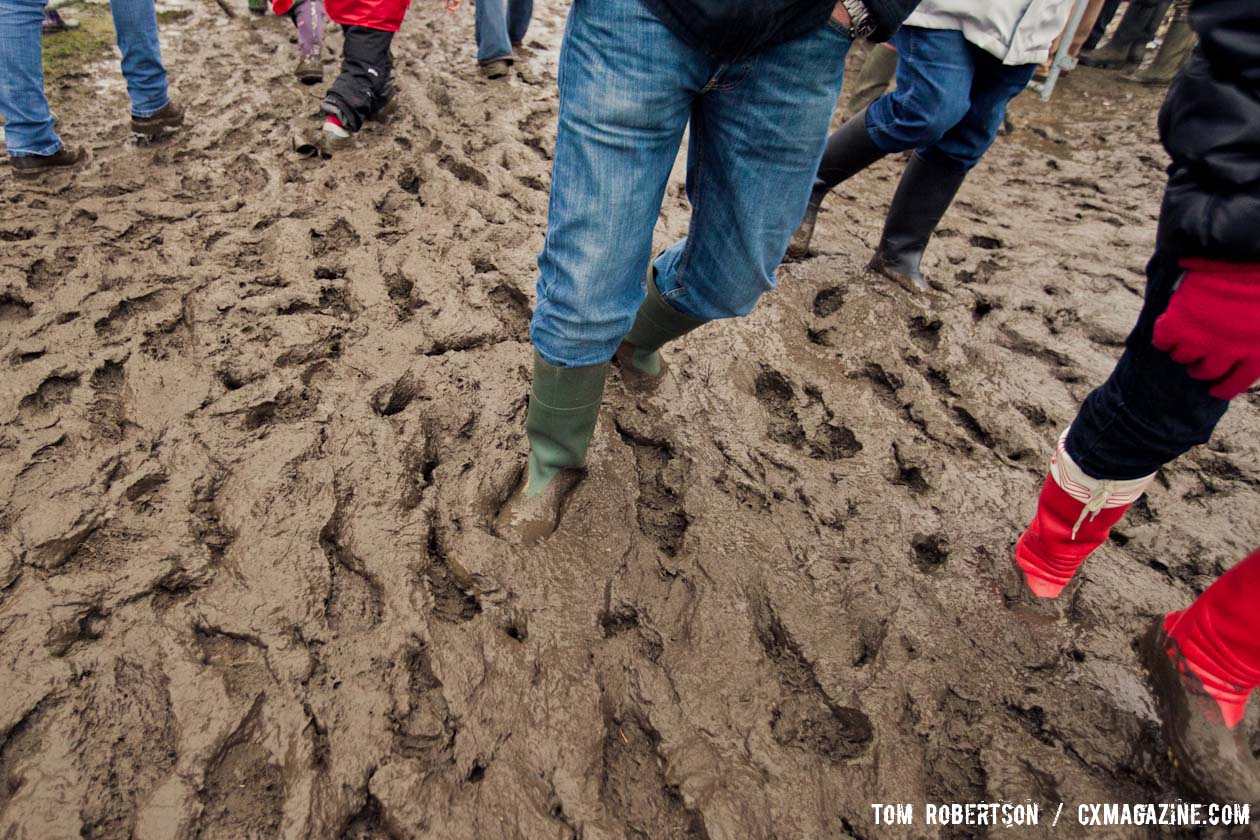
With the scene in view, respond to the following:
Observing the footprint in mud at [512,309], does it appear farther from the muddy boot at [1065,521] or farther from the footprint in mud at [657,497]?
the muddy boot at [1065,521]

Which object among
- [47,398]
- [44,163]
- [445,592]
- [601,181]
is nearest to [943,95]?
[601,181]

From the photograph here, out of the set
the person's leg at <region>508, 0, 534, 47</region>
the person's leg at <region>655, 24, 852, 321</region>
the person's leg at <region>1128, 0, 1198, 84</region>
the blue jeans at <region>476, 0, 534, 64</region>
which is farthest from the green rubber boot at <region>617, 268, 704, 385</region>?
the person's leg at <region>1128, 0, 1198, 84</region>

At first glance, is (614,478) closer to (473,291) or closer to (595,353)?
(595,353)

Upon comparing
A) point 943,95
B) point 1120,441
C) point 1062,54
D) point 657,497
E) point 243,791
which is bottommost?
point 243,791

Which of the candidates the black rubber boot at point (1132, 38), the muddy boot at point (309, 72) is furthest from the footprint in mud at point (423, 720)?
the black rubber boot at point (1132, 38)

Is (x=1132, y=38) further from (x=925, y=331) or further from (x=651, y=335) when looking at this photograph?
→ (x=651, y=335)

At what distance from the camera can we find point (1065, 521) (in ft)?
5.33

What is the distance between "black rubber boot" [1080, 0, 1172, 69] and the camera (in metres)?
6.40

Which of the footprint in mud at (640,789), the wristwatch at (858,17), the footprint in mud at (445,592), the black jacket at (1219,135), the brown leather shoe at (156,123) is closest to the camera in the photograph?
the black jacket at (1219,135)

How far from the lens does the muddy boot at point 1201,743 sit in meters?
1.37

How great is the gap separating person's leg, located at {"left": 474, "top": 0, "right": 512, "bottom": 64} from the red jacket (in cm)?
90

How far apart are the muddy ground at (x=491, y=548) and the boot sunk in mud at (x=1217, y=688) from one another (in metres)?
0.08

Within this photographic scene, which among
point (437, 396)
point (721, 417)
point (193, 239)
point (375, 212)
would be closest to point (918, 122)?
point (721, 417)

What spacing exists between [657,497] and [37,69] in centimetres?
304
